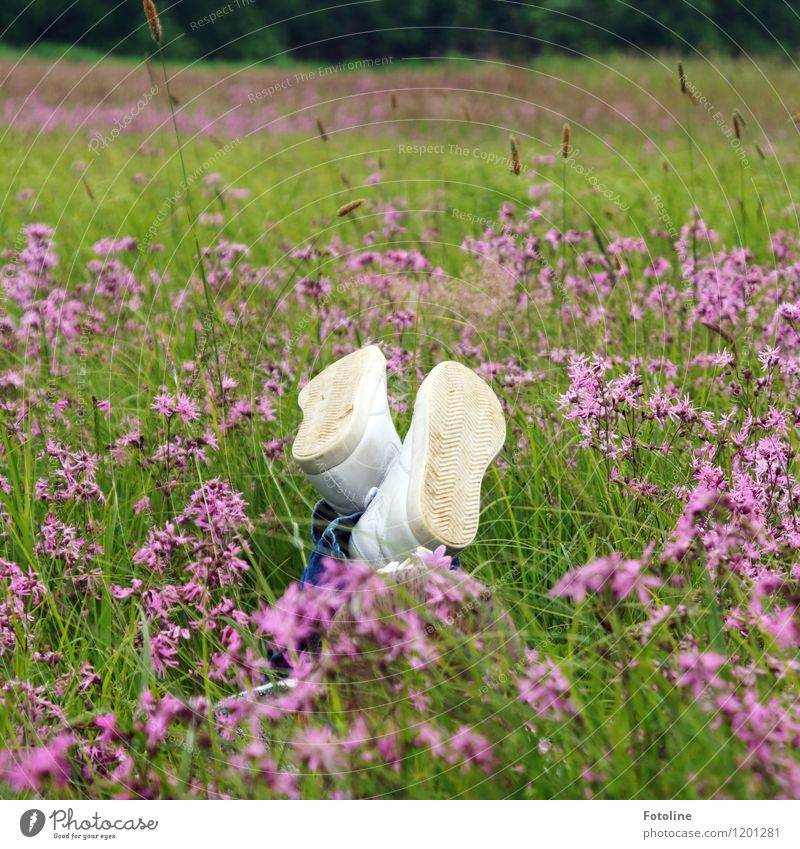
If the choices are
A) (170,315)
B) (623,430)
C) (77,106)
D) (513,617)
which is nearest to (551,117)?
(77,106)

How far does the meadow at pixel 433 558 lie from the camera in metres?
1.82

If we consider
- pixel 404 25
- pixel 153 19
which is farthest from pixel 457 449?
pixel 404 25

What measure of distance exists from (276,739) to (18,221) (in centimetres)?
570

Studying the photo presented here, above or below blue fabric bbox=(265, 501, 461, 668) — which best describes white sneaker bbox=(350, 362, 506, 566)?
above

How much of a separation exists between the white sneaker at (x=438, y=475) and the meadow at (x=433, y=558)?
130mm

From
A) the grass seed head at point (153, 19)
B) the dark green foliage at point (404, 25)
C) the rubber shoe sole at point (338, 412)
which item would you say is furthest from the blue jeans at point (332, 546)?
Answer: the dark green foliage at point (404, 25)

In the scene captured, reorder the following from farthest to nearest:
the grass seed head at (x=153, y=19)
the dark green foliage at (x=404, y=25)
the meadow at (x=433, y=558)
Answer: the dark green foliage at (x=404, y=25) < the grass seed head at (x=153, y=19) < the meadow at (x=433, y=558)

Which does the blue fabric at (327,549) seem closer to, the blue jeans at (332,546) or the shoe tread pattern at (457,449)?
the blue jeans at (332,546)

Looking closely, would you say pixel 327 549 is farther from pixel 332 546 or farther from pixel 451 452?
pixel 451 452

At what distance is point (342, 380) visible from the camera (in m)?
2.57

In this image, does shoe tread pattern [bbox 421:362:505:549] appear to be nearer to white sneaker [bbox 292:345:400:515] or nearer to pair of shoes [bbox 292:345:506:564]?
pair of shoes [bbox 292:345:506:564]

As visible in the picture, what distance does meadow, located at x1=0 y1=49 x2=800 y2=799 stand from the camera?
182 cm

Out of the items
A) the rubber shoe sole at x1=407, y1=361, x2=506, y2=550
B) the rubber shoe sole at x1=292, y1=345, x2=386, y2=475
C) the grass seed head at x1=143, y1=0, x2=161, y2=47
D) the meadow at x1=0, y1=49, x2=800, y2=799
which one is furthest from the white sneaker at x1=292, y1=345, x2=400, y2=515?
the grass seed head at x1=143, y1=0, x2=161, y2=47
